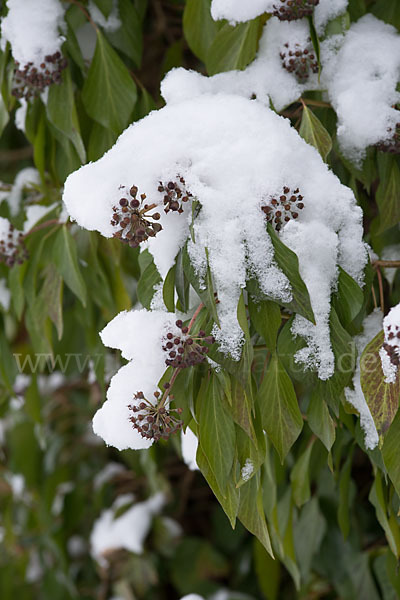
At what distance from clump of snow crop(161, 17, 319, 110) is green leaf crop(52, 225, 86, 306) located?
25 cm

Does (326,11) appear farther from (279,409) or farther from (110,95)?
(279,409)

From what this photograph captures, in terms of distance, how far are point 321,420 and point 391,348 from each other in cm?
17

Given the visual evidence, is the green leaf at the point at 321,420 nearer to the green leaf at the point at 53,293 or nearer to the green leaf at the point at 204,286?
the green leaf at the point at 204,286

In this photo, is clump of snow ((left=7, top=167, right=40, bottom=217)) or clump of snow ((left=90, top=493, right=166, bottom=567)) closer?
clump of snow ((left=7, top=167, right=40, bottom=217))

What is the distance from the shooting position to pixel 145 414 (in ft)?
1.97

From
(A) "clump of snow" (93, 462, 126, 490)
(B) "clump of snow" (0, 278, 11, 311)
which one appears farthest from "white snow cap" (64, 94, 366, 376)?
(A) "clump of snow" (93, 462, 126, 490)

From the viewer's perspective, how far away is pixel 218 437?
→ 2.04ft

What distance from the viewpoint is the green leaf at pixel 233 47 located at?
79 centimetres

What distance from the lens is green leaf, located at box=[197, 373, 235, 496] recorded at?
62cm

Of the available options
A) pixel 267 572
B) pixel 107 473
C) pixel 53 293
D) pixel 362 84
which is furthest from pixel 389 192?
pixel 107 473

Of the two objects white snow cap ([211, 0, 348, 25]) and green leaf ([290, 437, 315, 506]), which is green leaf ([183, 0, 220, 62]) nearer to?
white snow cap ([211, 0, 348, 25])

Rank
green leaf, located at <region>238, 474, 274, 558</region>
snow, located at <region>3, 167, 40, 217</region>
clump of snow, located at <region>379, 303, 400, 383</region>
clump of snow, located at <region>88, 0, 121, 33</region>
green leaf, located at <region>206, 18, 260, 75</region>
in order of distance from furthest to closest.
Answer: snow, located at <region>3, 167, 40, 217</region> → clump of snow, located at <region>88, 0, 121, 33</region> → green leaf, located at <region>206, 18, 260, 75</region> → green leaf, located at <region>238, 474, 274, 558</region> → clump of snow, located at <region>379, 303, 400, 383</region>

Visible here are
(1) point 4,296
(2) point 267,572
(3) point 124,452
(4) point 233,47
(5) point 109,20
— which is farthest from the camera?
(3) point 124,452

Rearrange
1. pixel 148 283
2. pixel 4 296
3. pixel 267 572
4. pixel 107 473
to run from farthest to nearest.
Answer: pixel 107 473
pixel 267 572
pixel 4 296
pixel 148 283
